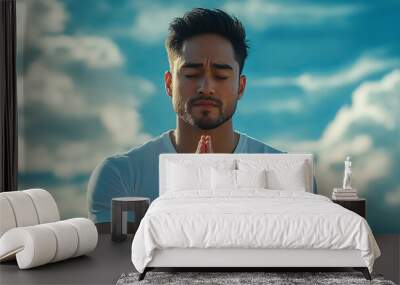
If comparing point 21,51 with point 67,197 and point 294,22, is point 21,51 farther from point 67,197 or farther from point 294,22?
point 294,22

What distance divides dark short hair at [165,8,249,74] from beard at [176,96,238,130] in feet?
1.60

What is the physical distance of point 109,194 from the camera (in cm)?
734

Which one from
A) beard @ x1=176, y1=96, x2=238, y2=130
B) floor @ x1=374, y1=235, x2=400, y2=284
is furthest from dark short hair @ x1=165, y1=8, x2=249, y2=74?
floor @ x1=374, y1=235, x2=400, y2=284

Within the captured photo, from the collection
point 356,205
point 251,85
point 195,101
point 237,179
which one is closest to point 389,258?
point 356,205

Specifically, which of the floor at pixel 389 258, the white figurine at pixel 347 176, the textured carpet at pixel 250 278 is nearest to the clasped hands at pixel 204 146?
the white figurine at pixel 347 176

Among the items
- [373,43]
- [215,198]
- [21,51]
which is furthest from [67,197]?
[373,43]

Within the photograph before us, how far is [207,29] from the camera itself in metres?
7.29

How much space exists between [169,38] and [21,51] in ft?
5.96

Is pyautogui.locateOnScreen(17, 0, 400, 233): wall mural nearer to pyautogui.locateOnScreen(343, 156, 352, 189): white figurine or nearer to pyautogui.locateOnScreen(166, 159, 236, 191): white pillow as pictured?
pyautogui.locateOnScreen(343, 156, 352, 189): white figurine

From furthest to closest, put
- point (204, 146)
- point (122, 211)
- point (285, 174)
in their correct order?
point (204, 146)
point (122, 211)
point (285, 174)

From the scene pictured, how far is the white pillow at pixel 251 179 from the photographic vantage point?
241 inches

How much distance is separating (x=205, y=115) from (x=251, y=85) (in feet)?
2.17

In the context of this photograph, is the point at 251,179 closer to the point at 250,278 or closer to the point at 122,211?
the point at 122,211

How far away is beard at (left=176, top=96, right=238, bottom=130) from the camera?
724 cm
